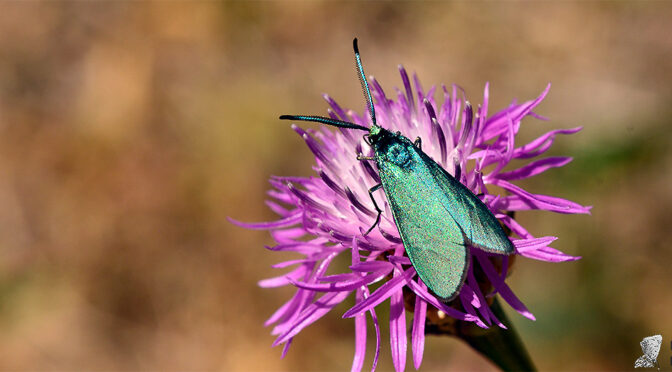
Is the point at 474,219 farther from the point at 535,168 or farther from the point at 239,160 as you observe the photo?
the point at 239,160

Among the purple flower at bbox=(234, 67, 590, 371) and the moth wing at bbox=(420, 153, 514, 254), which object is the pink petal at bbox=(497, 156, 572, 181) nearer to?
the purple flower at bbox=(234, 67, 590, 371)

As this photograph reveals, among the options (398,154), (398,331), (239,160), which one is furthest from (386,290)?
(239,160)

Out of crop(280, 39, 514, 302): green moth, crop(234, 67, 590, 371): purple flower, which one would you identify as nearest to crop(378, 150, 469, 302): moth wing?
crop(280, 39, 514, 302): green moth

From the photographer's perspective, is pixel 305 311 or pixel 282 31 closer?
pixel 305 311

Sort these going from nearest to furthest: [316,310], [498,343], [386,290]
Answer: [386,290]
[316,310]
[498,343]

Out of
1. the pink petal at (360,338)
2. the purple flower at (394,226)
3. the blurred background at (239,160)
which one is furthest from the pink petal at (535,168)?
the blurred background at (239,160)

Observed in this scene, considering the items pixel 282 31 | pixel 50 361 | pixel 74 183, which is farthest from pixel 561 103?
pixel 50 361

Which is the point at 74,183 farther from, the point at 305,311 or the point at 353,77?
the point at 305,311
